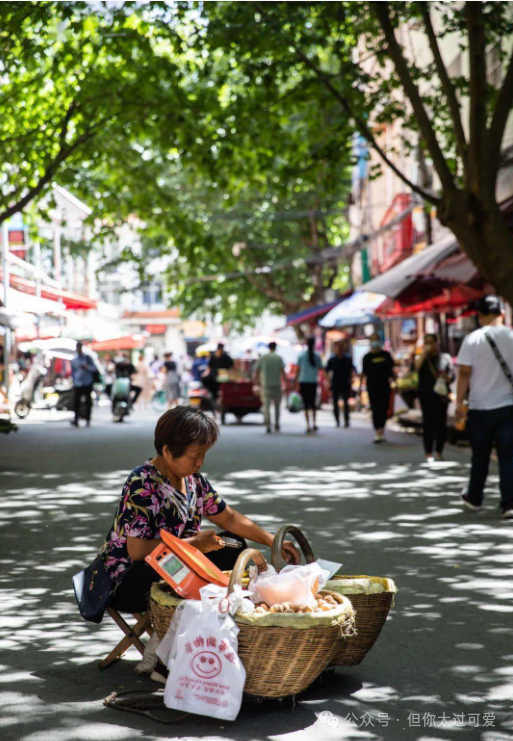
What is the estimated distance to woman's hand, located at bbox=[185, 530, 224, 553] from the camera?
490 centimetres

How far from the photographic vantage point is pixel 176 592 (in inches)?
185

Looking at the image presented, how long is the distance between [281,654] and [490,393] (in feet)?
19.5

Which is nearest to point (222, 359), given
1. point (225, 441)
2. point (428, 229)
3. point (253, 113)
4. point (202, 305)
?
point (428, 229)

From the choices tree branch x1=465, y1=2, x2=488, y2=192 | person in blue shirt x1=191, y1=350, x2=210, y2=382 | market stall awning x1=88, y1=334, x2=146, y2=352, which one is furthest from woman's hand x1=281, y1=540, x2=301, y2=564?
market stall awning x1=88, y1=334, x2=146, y2=352

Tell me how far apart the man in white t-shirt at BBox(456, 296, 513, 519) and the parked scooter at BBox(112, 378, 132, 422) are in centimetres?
1726

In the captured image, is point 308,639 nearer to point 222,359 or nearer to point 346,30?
point 346,30

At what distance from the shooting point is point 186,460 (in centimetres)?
499

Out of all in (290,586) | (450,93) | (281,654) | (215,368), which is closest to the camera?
(281,654)

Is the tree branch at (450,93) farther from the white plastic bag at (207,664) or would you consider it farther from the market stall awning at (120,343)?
the market stall awning at (120,343)

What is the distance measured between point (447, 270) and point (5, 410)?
9.95 m

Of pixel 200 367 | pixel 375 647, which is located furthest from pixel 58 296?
pixel 375 647

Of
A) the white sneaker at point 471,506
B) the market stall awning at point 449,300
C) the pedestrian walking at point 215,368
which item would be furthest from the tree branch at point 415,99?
the pedestrian walking at point 215,368

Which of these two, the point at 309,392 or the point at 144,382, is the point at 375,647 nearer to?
the point at 309,392

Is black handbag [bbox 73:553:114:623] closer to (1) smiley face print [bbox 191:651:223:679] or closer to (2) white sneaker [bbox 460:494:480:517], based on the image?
(1) smiley face print [bbox 191:651:223:679]
